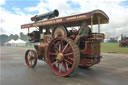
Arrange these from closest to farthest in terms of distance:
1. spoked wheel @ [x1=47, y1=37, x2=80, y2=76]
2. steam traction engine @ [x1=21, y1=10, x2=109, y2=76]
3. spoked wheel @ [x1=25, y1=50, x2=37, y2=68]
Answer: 1. spoked wheel @ [x1=47, y1=37, x2=80, y2=76]
2. steam traction engine @ [x1=21, y1=10, x2=109, y2=76]
3. spoked wheel @ [x1=25, y1=50, x2=37, y2=68]

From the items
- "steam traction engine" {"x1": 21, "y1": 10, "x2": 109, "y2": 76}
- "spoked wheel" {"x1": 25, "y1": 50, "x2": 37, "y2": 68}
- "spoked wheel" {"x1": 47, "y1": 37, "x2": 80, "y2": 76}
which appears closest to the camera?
"spoked wheel" {"x1": 47, "y1": 37, "x2": 80, "y2": 76}

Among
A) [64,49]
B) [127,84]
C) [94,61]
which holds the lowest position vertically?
[127,84]

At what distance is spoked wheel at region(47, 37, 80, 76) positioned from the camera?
4051 millimetres

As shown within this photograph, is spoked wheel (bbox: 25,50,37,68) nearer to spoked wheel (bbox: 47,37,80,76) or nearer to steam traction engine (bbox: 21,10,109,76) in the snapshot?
steam traction engine (bbox: 21,10,109,76)

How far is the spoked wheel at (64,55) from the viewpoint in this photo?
13.3ft

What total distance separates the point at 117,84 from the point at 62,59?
2.08 m

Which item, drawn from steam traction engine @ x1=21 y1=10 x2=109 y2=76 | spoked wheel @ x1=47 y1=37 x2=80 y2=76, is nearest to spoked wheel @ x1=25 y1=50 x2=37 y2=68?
steam traction engine @ x1=21 y1=10 x2=109 y2=76

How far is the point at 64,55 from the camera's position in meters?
4.51

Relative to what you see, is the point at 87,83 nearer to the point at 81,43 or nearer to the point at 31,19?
the point at 81,43

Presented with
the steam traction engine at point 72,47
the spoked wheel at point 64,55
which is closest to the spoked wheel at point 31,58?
the steam traction engine at point 72,47

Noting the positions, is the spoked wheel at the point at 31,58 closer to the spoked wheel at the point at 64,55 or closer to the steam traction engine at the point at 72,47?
the steam traction engine at the point at 72,47

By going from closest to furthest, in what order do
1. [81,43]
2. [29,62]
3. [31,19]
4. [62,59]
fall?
[62,59]
[81,43]
[29,62]
[31,19]

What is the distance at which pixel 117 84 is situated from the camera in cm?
369

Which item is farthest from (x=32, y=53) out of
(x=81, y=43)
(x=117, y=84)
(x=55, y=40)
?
(x=117, y=84)
